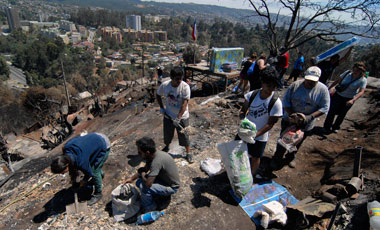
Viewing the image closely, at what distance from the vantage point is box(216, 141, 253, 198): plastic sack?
240 centimetres

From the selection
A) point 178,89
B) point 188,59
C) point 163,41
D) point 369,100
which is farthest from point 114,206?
point 163,41

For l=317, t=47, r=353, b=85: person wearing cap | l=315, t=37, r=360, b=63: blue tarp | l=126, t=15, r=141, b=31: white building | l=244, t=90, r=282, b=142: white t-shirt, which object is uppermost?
l=315, t=37, r=360, b=63: blue tarp

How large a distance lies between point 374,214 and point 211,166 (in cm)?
200

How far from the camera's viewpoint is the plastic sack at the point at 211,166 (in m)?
3.23

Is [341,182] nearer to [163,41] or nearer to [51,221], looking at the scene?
[51,221]


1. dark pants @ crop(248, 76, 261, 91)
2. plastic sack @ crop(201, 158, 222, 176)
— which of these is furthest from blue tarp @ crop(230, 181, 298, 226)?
dark pants @ crop(248, 76, 261, 91)

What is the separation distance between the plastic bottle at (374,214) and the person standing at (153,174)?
186 cm

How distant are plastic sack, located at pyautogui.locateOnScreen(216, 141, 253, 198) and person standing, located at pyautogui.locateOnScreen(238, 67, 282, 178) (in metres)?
0.29

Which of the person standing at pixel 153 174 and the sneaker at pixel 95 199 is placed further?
the sneaker at pixel 95 199

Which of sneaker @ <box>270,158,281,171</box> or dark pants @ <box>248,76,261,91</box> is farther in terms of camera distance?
dark pants @ <box>248,76,261,91</box>

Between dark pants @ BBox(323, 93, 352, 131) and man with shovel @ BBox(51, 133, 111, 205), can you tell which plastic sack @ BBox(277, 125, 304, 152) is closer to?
dark pants @ BBox(323, 93, 352, 131)

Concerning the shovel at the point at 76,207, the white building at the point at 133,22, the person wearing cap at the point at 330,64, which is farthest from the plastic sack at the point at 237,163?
the white building at the point at 133,22

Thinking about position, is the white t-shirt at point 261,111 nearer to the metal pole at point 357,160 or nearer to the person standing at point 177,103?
the metal pole at point 357,160

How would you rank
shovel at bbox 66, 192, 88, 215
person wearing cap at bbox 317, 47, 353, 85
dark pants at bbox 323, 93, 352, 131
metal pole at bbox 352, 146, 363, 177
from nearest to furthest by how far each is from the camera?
metal pole at bbox 352, 146, 363, 177, shovel at bbox 66, 192, 88, 215, dark pants at bbox 323, 93, 352, 131, person wearing cap at bbox 317, 47, 353, 85
